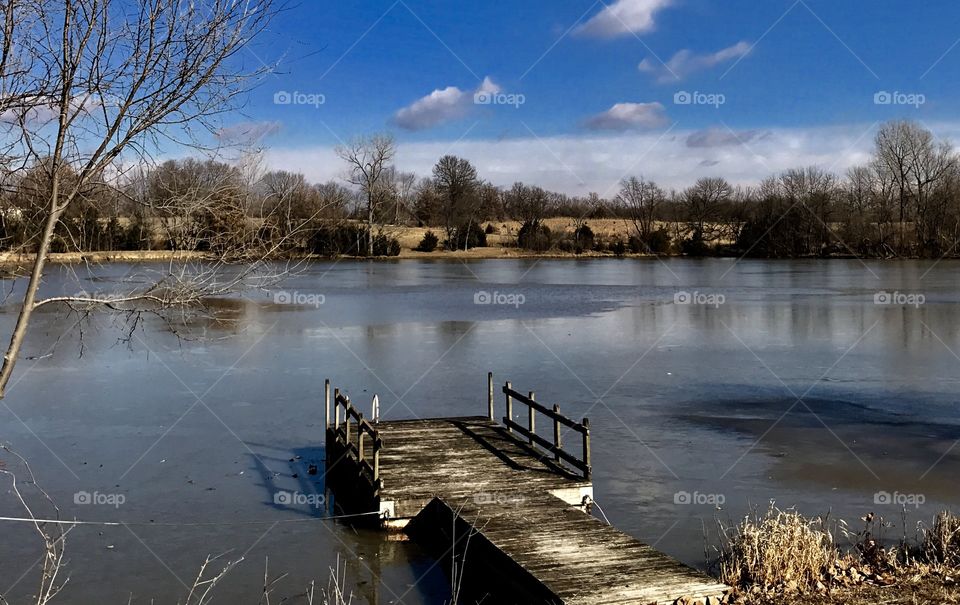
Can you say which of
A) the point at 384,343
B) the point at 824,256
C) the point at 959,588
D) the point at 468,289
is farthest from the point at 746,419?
the point at 824,256

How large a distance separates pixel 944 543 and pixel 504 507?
3989 mm

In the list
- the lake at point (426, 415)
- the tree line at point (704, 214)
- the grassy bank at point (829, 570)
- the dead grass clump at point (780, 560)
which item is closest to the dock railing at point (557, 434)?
the lake at point (426, 415)

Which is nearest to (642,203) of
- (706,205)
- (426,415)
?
(706,205)

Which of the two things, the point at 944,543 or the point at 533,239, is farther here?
the point at 533,239

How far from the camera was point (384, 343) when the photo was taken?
23156 millimetres

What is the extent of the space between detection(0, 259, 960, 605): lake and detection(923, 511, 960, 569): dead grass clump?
47.9 inches

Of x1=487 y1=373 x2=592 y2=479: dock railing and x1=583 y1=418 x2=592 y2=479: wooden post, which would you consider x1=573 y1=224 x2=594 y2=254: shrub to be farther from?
x1=583 y1=418 x2=592 y2=479: wooden post

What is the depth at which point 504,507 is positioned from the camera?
9.52m

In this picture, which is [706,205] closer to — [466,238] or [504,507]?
[466,238]

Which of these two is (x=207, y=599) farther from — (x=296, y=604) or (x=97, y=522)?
(x=97, y=522)

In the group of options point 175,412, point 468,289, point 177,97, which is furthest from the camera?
point 468,289

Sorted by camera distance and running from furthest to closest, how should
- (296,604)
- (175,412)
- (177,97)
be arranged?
(175,412), (296,604), (177,97)

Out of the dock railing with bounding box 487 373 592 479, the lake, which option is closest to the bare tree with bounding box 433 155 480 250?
the lake

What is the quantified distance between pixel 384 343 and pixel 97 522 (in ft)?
42.8
